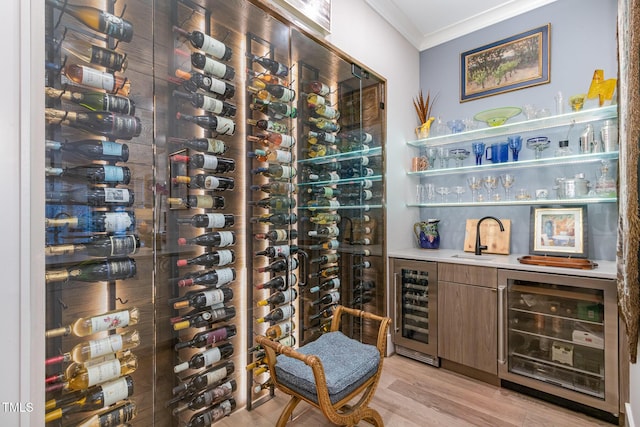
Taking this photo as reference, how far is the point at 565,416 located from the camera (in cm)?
184

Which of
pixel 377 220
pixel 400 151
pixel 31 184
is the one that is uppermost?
pixel 400 151

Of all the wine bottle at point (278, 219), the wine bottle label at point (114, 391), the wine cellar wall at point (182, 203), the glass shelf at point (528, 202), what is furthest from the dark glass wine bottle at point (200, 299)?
the glass shelf at point (528, 202)

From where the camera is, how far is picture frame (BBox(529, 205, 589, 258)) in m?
2.21

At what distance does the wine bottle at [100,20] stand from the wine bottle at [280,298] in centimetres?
142

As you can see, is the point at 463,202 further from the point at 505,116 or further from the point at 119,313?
the point at 119,313

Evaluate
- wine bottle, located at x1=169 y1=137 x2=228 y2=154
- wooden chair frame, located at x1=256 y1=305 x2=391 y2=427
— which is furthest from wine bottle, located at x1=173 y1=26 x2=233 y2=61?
wooden chair frame, located at x1=256 y1=305 x2=391 y2=427

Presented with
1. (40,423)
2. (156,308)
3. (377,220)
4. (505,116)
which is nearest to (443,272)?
(377,220)

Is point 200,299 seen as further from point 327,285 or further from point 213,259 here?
point 327,285

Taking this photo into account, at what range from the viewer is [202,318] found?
1.47 metres

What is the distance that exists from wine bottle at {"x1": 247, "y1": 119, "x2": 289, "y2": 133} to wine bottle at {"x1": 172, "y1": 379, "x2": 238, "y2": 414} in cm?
142

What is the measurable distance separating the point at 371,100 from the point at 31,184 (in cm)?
229

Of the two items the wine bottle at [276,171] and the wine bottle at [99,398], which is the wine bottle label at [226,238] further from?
the wine bottle at [99,398]

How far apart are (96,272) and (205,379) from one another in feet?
2.42

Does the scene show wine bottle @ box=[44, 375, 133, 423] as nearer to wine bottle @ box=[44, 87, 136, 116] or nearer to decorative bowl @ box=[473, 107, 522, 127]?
wine bottle @ box=[44, 87, 136, 116]
